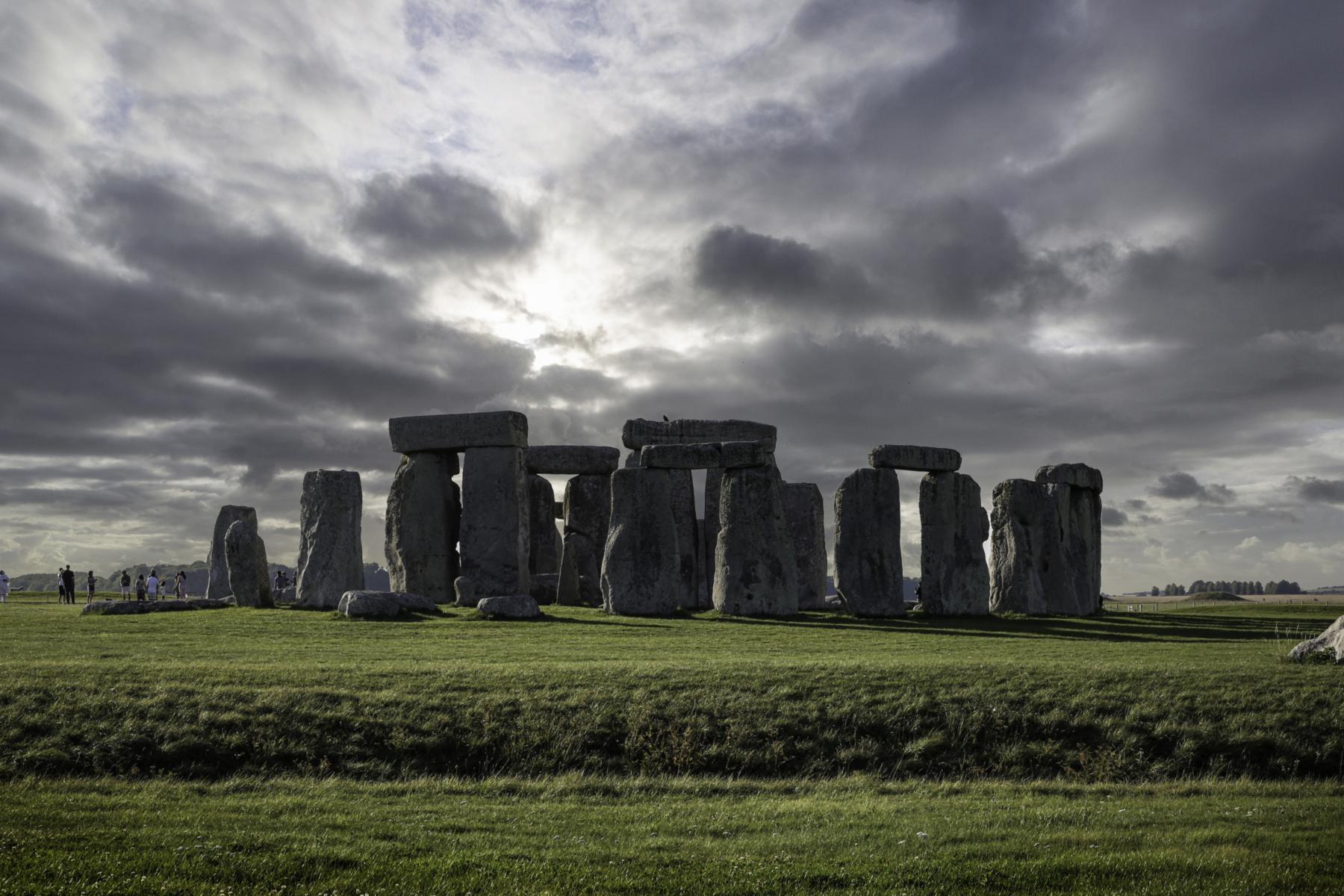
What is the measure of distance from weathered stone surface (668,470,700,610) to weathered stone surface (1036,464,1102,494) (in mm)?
10605

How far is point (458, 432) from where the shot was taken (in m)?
29.8

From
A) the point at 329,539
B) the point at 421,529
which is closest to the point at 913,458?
the point at 421,529

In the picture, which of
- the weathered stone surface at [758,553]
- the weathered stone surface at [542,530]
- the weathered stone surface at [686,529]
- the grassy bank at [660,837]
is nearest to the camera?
the grassy bank at [660,837]

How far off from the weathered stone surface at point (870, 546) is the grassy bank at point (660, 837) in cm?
1500

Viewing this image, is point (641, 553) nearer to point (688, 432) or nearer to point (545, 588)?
point (545, 588)

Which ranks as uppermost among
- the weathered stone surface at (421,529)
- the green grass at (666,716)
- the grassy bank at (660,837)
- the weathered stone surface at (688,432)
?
the weathered stone surface at (688,432)

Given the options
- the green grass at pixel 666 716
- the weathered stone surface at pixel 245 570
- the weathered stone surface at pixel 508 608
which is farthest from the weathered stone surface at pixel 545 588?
the green grass at pixel 666 716

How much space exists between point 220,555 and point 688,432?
17143mm

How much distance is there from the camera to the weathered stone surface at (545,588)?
31234 mm

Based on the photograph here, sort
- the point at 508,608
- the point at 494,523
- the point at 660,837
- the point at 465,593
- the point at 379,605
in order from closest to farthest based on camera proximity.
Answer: the point at 660,837, the point at 379,605, the point at 508,608, the point at 465,593, the point at 494,523

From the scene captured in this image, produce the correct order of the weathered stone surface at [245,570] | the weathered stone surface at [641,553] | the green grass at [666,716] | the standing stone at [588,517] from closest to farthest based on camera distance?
the green grass at [666,716] < the weathered stone surface at [641,553] < the weathered stone surface at [245,570] < the standing stone at [588,517]

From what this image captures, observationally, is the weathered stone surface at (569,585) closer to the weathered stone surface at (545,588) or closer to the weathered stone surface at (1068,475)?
the weathered stone surface at (545,588)

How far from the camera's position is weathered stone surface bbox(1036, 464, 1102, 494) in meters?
31.5

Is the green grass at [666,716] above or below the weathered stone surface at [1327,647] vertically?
below
